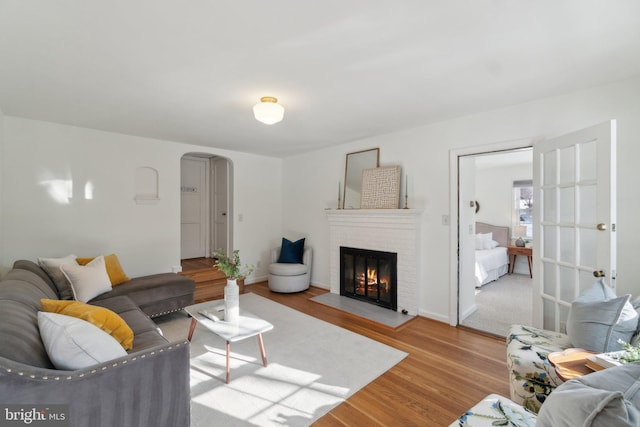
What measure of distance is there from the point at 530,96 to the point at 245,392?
11.7ft

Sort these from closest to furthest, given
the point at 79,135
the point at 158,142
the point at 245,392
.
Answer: the point at 245,392 → the point at 79,135 → the point at 158,142

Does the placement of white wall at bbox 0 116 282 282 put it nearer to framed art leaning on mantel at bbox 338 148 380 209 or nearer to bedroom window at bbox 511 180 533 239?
framed art leaning on mantel at bbox 338 148 380 209

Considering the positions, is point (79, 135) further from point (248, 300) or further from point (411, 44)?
point (411, 44)

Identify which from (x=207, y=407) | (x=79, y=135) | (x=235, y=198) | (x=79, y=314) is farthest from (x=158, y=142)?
(x=207, y=407)

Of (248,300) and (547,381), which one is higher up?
(547,381)

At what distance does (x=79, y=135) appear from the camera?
138 inches

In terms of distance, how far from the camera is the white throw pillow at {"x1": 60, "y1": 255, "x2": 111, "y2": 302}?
2701 mm

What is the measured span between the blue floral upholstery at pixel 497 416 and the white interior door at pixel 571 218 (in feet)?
4.14

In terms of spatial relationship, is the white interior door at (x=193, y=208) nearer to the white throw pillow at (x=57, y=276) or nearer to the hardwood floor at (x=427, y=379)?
the white throw pillow at (x=57, y=276)

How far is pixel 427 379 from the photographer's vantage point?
2.21m

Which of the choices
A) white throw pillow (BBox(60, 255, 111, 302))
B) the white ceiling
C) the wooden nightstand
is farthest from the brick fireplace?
the wooden nightstand

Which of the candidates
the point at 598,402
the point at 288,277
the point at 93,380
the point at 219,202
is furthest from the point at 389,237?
the point at 219,202

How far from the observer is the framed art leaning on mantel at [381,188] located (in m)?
3.75

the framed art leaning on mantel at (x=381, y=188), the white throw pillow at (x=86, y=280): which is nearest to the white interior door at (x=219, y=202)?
the white throw pillow at (x=86, y=280)
